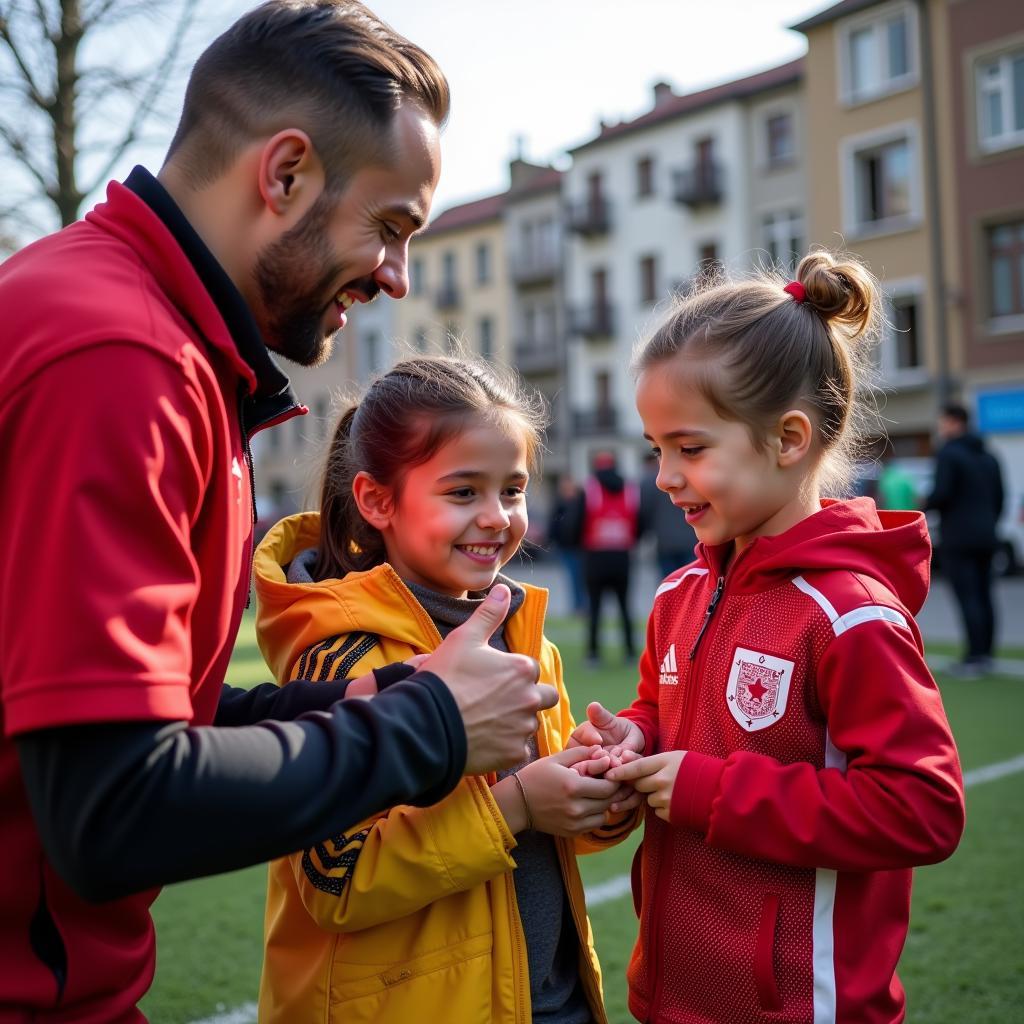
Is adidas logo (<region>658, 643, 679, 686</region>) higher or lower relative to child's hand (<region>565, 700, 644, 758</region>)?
higher

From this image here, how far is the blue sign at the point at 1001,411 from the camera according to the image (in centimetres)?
2220

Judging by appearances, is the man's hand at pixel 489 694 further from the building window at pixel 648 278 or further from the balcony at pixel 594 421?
the building window at pixel 648 278

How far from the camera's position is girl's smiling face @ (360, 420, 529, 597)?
2162mm

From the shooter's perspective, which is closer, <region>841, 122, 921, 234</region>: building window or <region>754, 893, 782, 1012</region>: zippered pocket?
<region>754, 893, 782, 1012</region>: zippered pocket

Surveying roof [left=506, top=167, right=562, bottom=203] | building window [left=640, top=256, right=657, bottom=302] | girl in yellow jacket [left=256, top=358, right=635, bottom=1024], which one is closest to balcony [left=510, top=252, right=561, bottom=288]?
roof [left=506, top=167, right=562, bottom=203]

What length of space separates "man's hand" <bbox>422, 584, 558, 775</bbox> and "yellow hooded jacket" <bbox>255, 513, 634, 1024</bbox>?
384 mm

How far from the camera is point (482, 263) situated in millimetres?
41938

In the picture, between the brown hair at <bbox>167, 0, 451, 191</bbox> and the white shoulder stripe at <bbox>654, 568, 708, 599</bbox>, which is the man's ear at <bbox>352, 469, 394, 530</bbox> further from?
the brown hair at <bbox>167, 0, 451, 191</bbox>

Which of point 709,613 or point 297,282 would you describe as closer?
point 297,282

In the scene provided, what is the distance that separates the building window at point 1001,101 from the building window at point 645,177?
42.4ft

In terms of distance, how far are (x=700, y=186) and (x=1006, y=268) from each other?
11.1 metres

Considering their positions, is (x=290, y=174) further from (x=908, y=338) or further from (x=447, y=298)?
(x=447, y=298)

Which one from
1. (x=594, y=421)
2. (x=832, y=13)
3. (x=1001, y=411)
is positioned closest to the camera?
(x=1001, y=411)

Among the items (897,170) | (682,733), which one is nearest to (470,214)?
(897,170)
